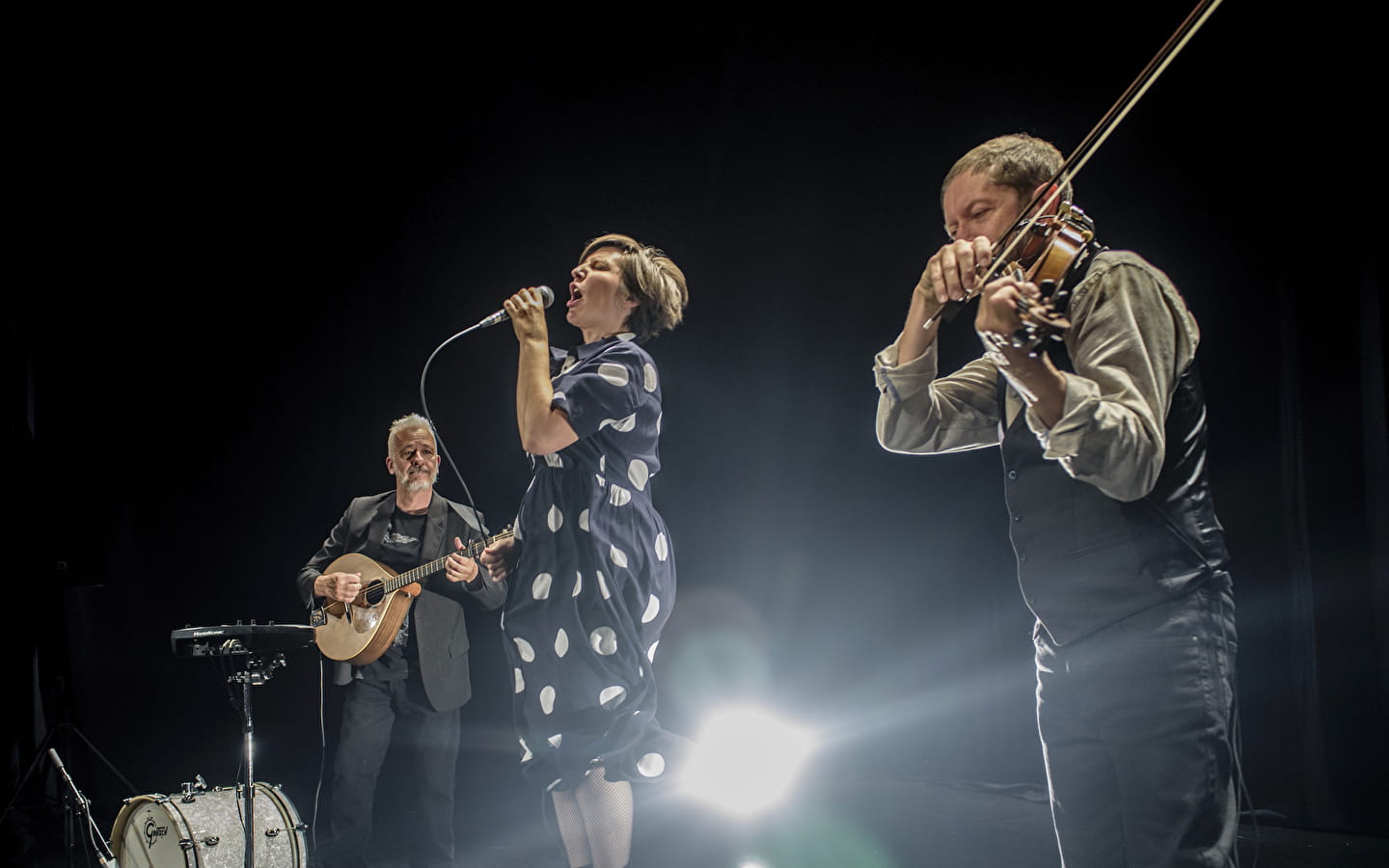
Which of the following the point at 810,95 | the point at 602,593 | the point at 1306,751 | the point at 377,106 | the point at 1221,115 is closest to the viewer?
the point at 602,593

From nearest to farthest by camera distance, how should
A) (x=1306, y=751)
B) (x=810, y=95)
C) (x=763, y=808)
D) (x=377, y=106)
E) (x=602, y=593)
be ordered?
1. (x=602, y=593)
2. (x=1306, y=751)
3. (x=763, y=808)
4. (x=810, y=95)
5. (x=377, y=106)

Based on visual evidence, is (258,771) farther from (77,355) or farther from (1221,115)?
(1221,115)

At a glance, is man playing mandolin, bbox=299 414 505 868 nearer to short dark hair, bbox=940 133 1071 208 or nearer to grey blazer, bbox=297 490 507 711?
grey blazer, bbox=297 490 507 711

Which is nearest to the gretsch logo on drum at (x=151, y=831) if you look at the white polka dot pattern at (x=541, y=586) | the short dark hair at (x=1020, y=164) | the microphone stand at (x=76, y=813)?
the microphone stand at (x=76, y=813)

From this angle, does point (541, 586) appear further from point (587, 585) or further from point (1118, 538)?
point (1118, 538)

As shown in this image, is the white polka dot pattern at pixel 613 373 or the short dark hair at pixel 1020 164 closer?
the short dark hair at pixel 1020 164

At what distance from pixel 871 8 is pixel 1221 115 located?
1.44 meters

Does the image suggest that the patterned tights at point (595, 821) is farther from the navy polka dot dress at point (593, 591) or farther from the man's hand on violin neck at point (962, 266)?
the man's hand on violin neck at point (962, 266)

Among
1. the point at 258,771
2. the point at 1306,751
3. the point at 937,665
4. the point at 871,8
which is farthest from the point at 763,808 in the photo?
the point at 871,8

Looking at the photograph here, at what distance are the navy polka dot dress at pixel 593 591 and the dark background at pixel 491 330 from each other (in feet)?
7.59

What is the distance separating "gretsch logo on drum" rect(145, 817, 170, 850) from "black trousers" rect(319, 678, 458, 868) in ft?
2.06

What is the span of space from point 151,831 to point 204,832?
0.67 ft

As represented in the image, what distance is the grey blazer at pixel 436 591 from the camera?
3.38 m

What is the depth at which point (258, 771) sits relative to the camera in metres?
4.22
